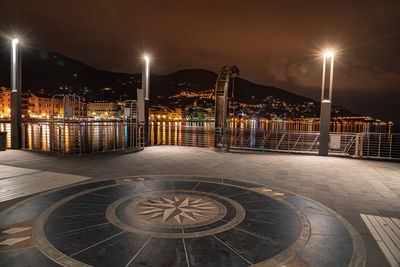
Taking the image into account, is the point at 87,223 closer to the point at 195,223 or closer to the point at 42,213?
the point at 42,213

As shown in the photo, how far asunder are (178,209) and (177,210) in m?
0.04

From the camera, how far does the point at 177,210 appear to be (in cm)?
372

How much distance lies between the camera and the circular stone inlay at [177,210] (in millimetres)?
3359

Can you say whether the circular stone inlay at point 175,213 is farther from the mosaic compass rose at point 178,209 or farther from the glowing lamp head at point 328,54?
the glowing lamp head at point 328,54

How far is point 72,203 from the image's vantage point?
3951mm

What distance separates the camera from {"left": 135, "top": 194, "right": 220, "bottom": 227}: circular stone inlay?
336 centimetres

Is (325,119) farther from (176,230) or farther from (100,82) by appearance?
(100,82)

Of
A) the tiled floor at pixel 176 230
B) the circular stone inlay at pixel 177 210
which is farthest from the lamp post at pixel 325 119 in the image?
the circular stone inlay at pixel 177 210

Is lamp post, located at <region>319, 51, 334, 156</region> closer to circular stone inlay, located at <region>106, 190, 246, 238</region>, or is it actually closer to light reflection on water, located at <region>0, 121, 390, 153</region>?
light reflection on water, located at <region>0, 121, 390, 153</region>

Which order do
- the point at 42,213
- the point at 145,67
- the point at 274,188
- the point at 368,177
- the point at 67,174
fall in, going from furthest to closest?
the point at 145,67 < the point at 368,177 < the point at 67,174 < the point at 274,188 < the point at 42,213

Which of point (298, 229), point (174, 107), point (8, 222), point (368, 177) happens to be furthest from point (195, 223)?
point (174, 107)

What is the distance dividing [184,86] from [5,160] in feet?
418

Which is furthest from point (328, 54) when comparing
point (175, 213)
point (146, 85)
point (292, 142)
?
point (175, 213)

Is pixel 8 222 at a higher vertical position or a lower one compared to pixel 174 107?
lower
